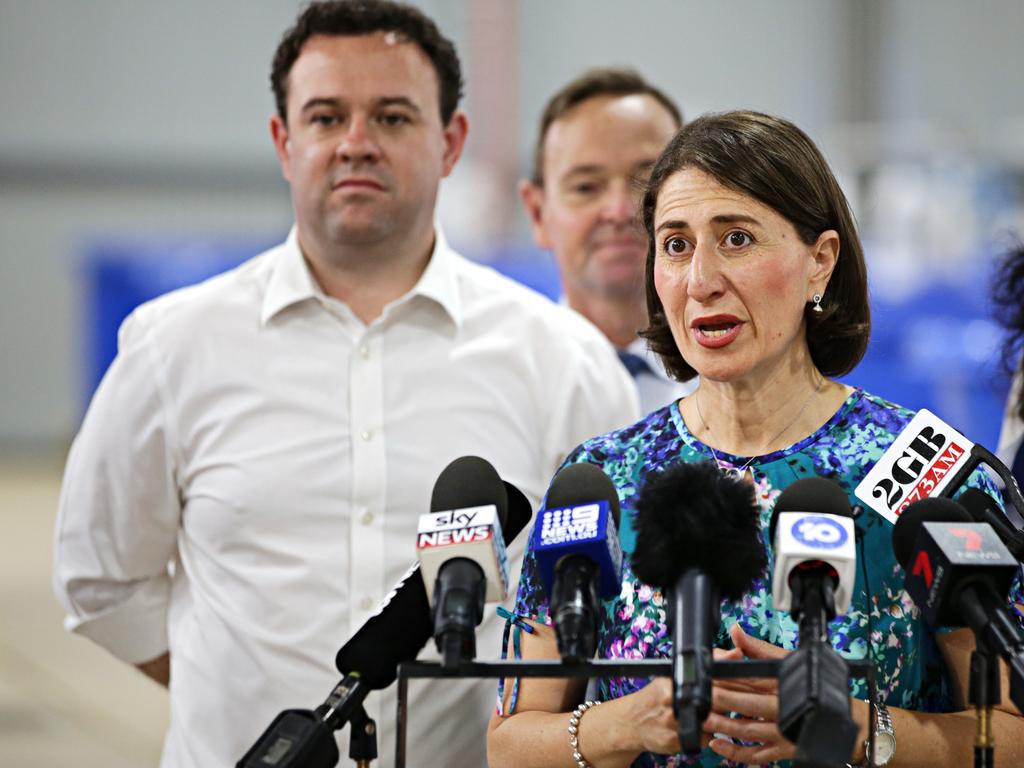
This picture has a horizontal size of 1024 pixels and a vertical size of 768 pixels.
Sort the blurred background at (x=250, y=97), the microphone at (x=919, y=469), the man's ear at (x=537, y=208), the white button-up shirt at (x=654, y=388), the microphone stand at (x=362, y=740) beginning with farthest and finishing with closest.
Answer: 1. the blurred background at (x=250, y=97)
2. the man's ear at (x=537, y=208)
3. the white button-up shirt at (x=654, y=388)
4. the microphone at (x=919, y=469)
5. the microphone stand at (x=362, y=740)

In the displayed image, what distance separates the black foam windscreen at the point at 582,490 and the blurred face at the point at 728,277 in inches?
17.7

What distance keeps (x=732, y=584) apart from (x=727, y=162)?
31.0 inches

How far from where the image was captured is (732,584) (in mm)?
1627

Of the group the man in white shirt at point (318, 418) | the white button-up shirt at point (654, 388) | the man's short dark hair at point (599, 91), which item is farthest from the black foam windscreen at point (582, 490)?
the man's short dark hair at point (599, 91)

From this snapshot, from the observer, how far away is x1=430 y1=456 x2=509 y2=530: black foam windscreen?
1756 mm

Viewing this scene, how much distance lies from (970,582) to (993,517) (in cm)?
22

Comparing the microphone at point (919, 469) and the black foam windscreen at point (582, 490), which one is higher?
the microphone at point (919, 469)

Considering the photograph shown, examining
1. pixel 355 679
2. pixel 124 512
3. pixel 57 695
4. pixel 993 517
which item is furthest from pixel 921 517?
pixel 57 695

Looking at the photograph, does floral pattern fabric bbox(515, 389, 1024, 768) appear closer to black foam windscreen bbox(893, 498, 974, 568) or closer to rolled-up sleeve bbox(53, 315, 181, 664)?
black foam windscreen bbox(893, 498, 974, 568)

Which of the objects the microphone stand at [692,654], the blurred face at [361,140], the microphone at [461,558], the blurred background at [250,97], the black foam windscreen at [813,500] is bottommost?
the microphone stand at [692,654]

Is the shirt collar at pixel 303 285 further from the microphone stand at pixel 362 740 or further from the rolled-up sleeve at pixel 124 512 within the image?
the microphone stand at pixel 362 740

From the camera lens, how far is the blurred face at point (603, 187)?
12.1 ft

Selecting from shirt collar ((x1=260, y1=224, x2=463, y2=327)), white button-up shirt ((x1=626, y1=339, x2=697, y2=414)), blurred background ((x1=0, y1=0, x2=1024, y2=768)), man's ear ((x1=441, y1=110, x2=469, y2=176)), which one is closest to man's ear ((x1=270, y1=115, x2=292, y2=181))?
shirt collar ((x1=260, y1=224, x2=463, y2=327))

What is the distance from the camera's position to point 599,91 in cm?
379
